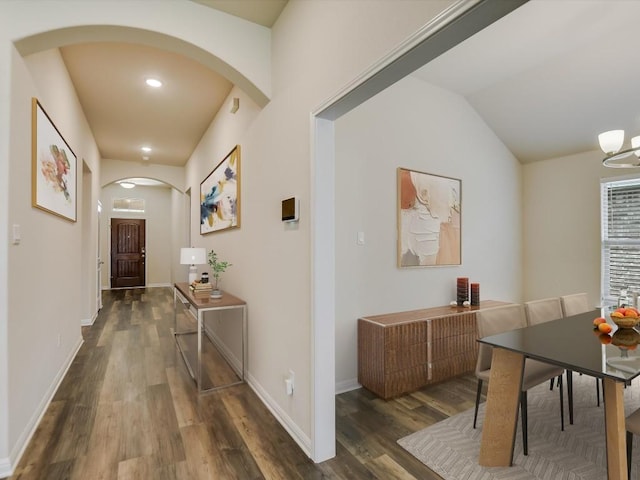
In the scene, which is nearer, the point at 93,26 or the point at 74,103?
the point at 93,26

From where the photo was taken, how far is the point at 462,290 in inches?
146

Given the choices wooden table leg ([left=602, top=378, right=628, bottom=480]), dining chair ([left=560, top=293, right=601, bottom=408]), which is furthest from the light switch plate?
dining chair ([left=560, top=293, right=601, bottom=408])

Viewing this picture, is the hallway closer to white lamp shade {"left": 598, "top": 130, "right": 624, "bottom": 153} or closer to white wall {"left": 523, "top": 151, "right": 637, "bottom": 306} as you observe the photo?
white lamp shade {"left": 598, "top": 130, "right": 624, "bottom": 153}

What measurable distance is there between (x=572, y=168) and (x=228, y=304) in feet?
14.6

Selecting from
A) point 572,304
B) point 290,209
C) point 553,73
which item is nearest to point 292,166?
point 290,209

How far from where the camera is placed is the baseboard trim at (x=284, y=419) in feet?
6.84

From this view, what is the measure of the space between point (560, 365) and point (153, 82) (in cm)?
419

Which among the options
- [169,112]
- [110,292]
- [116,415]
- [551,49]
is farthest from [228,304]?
[110,292]

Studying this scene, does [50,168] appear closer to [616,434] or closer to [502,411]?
[502,411]

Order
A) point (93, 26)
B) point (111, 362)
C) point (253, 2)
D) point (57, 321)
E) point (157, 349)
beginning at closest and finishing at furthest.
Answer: point (93, 26) < point (253, 2) < point (57, 321) < point (111, 362) < point (157, 349)

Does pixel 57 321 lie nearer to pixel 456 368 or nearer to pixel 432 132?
pixel 456 368

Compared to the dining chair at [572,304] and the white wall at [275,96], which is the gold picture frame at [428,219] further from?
the white wall at [275,96]

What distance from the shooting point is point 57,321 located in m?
3.08

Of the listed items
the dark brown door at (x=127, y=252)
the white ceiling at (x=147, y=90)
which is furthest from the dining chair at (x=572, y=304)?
the dark brown door at (x=127, y=252)
